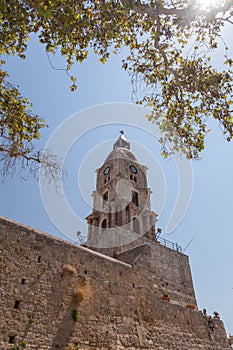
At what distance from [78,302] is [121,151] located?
21.3m

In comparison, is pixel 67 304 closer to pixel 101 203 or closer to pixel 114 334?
pixel 114 334

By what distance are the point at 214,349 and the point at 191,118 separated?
39.2 feet

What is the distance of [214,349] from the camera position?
13539mm

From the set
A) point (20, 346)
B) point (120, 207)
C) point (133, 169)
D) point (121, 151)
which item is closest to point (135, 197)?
point (133, 169)

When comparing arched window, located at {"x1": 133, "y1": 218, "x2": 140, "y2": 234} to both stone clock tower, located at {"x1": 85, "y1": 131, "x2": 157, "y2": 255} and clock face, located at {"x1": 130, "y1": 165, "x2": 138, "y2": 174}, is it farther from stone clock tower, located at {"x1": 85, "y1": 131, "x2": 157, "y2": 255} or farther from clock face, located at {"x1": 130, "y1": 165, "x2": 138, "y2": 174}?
clock face, located at {"x1": 130, "y1": 165, "x2": 138, "y2": 174}

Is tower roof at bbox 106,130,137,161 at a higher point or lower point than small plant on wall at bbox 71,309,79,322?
higher

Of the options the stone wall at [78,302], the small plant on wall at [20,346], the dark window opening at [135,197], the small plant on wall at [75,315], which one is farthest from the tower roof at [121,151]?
the small plant on wall at [20,346]

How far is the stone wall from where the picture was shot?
8.10 meters

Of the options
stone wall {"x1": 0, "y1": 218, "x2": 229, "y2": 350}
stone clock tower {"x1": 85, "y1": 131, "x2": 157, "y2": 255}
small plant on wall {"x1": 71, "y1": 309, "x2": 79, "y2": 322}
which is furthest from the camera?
stone clock tower {"x1": 85, "y1": 131, "x2": 157, "y2": 255}

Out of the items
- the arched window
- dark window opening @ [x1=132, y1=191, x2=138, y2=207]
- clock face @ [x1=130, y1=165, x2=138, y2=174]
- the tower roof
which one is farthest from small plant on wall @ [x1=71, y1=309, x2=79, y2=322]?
the tower roof

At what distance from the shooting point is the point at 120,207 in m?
23.7

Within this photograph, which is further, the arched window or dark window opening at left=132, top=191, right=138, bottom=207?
dark window opening at left=132, top=191, right=138, bottom=207

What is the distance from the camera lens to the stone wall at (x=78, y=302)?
8102 mm

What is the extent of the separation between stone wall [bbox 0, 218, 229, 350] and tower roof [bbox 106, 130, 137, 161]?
1631 centimetres
